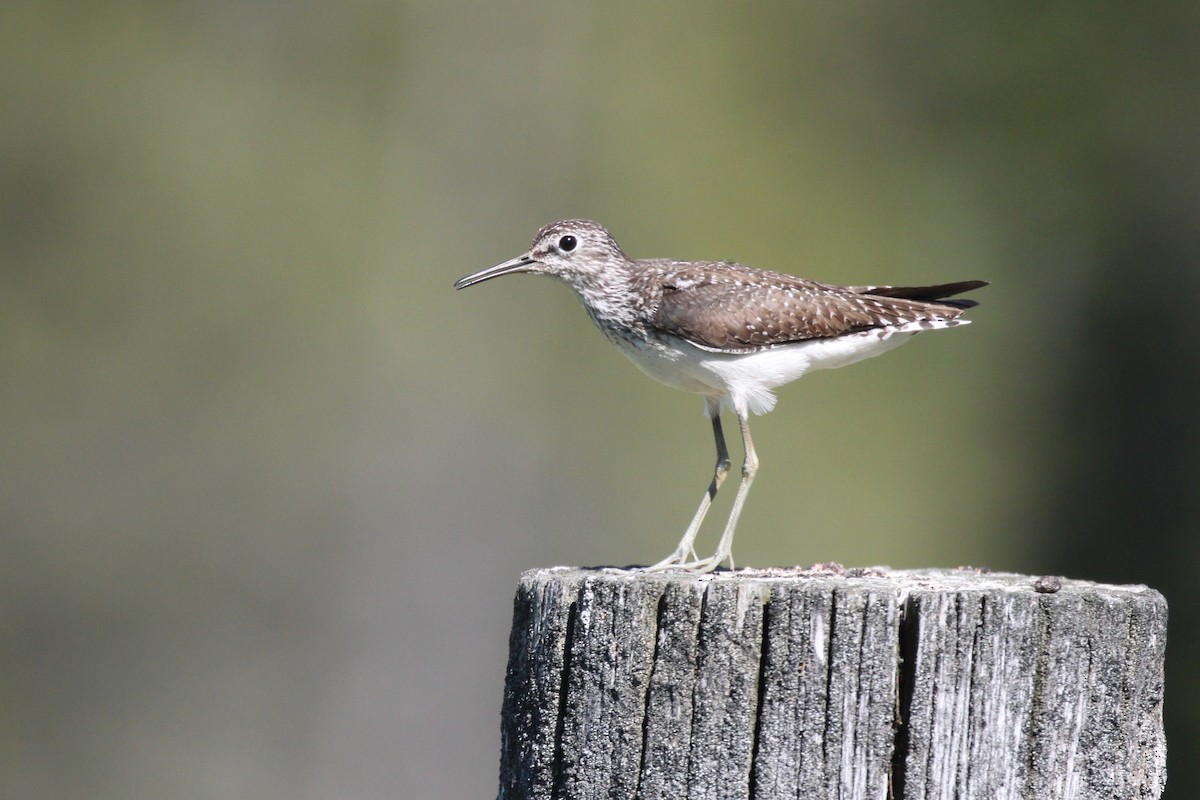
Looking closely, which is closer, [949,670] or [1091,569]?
[949,670]

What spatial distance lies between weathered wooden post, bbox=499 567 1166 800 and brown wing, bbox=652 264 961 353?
2.15 m

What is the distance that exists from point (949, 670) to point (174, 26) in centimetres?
1613

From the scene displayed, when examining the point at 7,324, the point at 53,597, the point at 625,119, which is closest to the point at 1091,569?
the point at 625,119

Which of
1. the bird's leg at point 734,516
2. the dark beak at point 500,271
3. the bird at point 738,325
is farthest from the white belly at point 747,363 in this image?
the dark beak at point 500,271

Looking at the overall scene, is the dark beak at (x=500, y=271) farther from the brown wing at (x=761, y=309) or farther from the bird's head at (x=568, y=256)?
the brown wing at (x=761, y=309)

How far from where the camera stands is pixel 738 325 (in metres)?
5.78

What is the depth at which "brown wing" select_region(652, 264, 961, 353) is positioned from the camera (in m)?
5.79

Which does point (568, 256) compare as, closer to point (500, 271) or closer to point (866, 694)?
point (500, 271)

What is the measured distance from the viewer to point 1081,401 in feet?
48.2

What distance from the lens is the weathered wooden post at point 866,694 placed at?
353cm

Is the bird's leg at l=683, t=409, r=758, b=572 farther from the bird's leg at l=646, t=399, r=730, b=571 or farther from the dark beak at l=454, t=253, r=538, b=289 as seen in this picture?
the dark beak at l=454, t=253, r=538, b=289

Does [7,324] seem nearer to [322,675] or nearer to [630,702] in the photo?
[322,675]

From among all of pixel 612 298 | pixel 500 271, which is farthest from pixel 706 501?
pixel 500 271

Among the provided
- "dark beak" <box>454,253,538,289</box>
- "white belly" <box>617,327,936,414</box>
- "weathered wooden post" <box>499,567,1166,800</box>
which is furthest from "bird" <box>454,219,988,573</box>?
"weathered wooden post" <box>499,567,1166,800</box>
